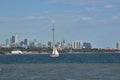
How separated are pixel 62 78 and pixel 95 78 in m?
4.64

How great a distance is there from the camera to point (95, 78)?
71.9m

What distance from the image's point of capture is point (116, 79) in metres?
70.1

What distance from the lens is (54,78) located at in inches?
2862

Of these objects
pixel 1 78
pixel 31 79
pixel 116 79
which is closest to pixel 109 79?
pixel 116 79

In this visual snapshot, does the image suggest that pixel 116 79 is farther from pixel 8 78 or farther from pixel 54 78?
pixel 8 78

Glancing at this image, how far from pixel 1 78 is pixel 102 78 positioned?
14.3 m

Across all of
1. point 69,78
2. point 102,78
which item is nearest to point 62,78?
point 69,78

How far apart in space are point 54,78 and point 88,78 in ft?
15.7

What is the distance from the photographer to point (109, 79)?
230 feet

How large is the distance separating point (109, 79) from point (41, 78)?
31.7 feet

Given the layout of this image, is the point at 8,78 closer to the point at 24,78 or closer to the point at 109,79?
the point at 24,78

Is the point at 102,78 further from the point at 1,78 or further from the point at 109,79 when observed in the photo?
Answer: the point at 1,78

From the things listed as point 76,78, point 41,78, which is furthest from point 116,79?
point 41,78

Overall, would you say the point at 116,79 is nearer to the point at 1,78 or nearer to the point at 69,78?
the point at 69,78
